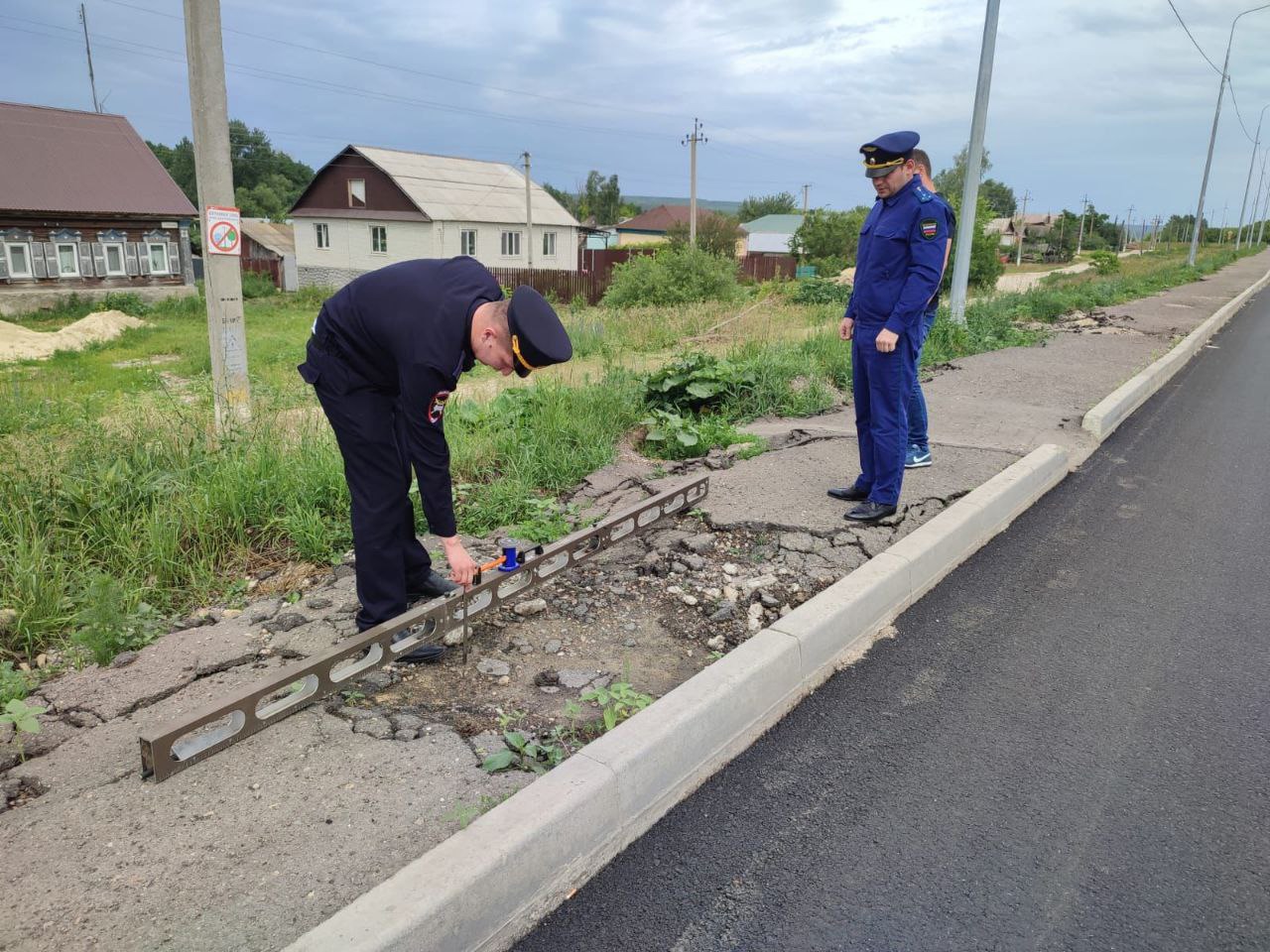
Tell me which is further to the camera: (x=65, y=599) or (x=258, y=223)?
(x=258, y=223)

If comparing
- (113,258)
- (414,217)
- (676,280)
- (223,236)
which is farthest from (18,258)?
(223,236)

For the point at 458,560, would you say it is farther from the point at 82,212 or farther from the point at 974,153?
the point at 82,212

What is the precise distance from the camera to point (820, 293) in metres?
23.5

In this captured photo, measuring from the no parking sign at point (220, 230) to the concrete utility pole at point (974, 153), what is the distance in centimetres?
937

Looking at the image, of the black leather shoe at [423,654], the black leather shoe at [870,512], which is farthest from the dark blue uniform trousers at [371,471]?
the black leather shoe at [870,512]

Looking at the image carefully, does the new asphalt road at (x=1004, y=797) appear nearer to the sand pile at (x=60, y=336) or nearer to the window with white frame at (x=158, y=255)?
the sand pile at (x=60, y=336)

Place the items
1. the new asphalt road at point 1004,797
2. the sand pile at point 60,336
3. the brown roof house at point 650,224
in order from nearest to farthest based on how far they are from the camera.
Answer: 1. the new asphalt road at point 1004,797
2. the sand pile at point 60,336
3. the brown roof house at point 650,224

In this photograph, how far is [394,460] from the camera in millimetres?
3518

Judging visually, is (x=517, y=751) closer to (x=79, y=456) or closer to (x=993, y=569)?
(x=993, y=569)

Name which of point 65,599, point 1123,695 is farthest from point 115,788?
point 1123,695

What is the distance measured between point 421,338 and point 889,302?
3169 mm

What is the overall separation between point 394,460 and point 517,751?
1263 mm

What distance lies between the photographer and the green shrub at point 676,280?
85.7ft

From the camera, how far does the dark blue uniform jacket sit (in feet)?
9.86
